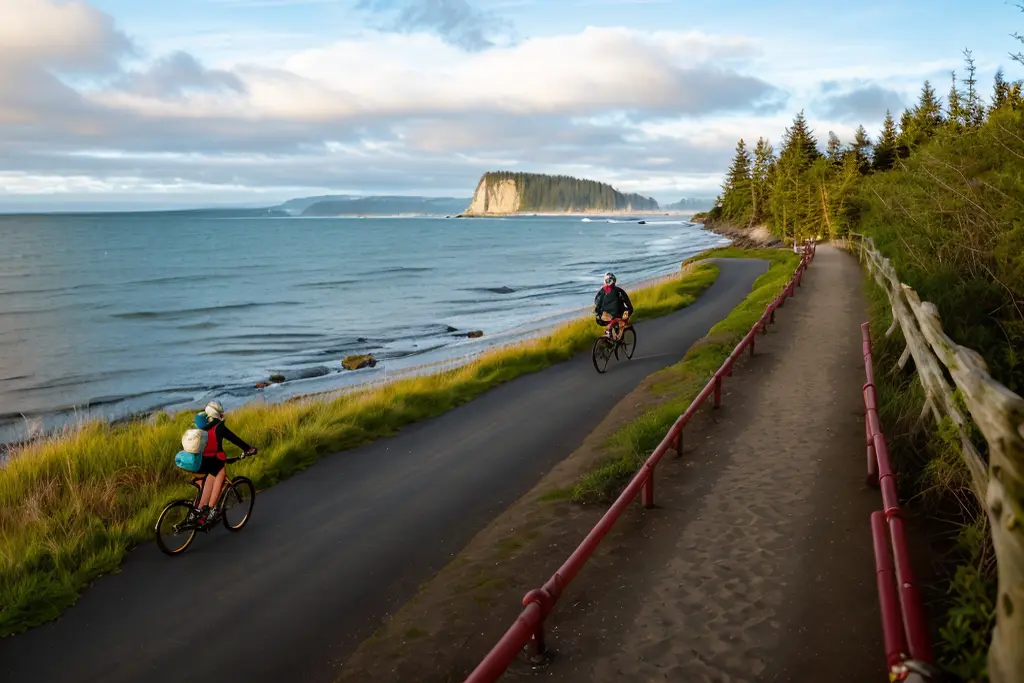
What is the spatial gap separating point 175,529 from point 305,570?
1894 mm

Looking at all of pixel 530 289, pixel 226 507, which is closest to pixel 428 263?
pixel 530 289

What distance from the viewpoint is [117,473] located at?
11.6 m

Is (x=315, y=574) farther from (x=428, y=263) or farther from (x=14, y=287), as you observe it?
(x=428, y=263)

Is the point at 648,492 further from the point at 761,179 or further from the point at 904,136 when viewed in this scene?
the point at 761,179

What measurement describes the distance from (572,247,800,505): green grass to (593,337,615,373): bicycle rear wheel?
219cm

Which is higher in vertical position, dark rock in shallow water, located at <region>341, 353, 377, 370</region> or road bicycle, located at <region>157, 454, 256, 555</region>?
road bicycle, located at <region>157, 454, 256, 555</region>

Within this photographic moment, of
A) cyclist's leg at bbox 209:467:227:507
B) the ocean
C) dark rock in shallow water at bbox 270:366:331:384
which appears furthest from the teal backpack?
dark rock in shallow water at bbox 270:366:331:384

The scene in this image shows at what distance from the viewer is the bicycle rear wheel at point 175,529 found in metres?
9.09

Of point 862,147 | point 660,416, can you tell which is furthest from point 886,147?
point 660,416

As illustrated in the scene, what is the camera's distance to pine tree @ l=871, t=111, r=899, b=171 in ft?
241

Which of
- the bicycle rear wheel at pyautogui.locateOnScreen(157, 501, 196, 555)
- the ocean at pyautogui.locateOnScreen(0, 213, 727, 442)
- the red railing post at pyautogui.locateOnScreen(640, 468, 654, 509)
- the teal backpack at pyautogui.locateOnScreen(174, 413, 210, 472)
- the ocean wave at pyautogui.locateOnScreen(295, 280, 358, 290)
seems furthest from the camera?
the ocean wave at pyautogui.locateOnScreen(295, 280, 358, 290)

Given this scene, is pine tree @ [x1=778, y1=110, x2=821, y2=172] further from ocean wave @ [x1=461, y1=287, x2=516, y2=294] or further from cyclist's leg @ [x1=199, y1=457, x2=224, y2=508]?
cyclist's leg @ [x1=199, y1=457, x2=224, y2=508]

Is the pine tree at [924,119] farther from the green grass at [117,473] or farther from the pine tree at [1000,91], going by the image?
the green grass at [117,473]

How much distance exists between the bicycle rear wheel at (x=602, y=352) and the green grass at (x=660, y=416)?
86.2 inches
